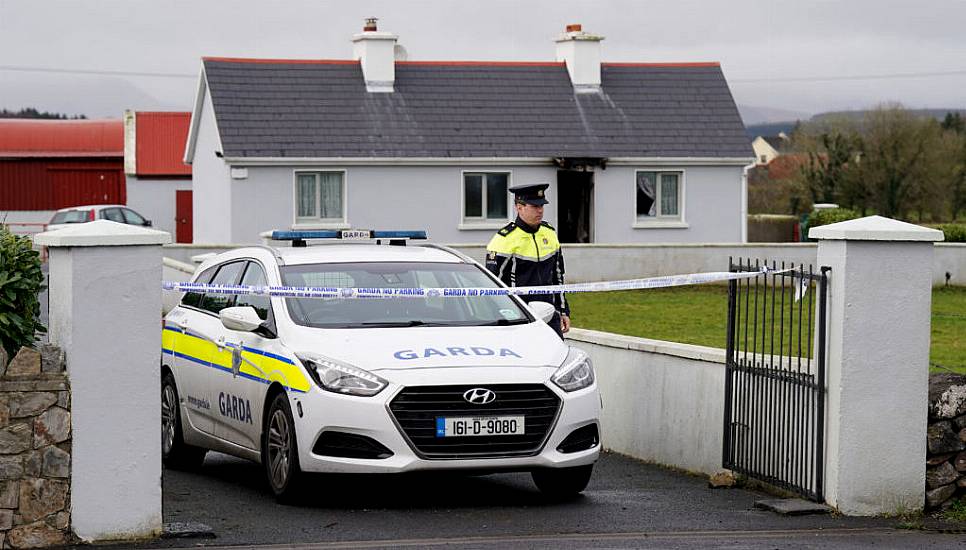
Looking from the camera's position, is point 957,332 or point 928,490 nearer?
point 928,490

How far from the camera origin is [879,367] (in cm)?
871

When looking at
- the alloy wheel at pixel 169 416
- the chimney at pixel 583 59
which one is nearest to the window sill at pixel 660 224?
the chimney at pixel 583 59

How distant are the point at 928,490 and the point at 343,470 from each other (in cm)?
336

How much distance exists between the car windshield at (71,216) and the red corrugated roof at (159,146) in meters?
12.0

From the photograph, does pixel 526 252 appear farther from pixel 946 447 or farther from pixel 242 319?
pixel 946 447

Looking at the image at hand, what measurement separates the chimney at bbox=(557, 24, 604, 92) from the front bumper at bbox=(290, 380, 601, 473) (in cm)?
3394

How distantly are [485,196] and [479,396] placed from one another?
31689mm

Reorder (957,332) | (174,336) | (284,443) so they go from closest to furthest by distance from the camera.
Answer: (284,443) → (174,336) → (957,332)

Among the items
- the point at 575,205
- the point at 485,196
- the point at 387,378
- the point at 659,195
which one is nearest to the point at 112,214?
the point at 485,196

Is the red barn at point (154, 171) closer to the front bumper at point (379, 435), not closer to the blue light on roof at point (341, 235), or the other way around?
the blue light on roof at point (341, 235)

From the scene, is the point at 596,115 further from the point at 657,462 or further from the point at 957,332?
the point at 657,462

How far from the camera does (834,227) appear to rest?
8867mm

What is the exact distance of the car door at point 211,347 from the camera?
1020 centimetres

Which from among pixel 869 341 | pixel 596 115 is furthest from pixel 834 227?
pixel 596 115
